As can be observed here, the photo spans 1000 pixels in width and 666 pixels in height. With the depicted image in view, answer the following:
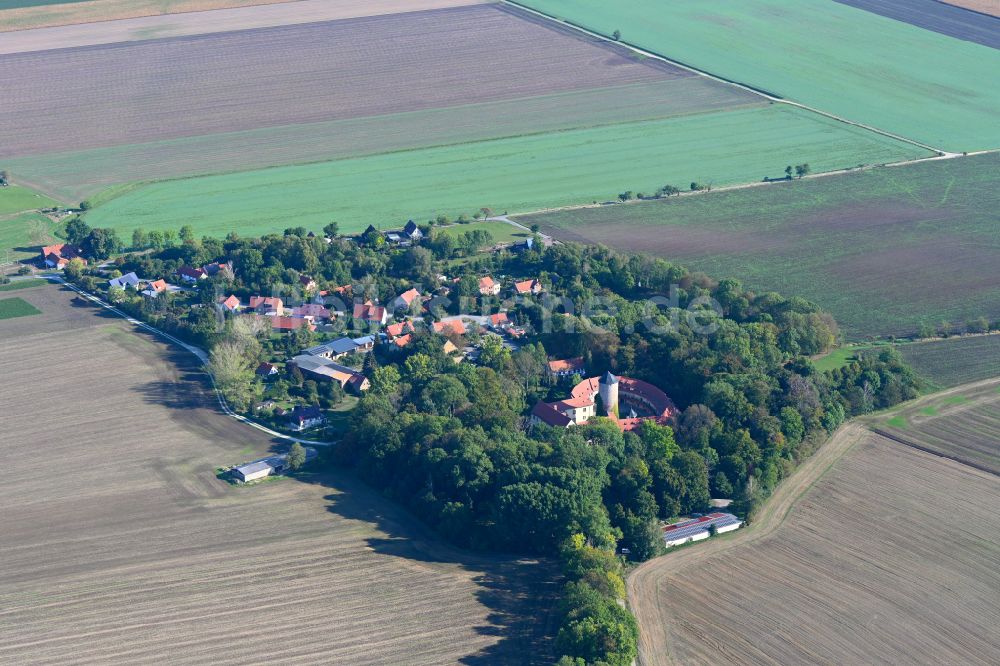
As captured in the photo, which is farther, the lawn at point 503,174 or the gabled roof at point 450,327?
the lawn at point 503,174

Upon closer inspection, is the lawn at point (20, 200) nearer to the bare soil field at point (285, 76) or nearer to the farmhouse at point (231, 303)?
the bare soil field at point (285, 76)

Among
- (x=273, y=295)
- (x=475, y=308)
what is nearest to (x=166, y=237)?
(x=273, y=295)

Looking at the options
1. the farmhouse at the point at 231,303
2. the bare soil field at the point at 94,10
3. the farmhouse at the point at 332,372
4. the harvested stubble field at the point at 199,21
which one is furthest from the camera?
the bare soil field at the point at 94,10

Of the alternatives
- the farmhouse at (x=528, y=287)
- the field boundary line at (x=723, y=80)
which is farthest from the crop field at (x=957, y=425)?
the field boundary line at (x=723, y=80)

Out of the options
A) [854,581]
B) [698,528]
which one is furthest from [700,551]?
[854,581]

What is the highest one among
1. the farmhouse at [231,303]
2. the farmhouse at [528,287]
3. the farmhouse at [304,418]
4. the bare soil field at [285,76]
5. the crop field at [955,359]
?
the bare soil field at [285,76]

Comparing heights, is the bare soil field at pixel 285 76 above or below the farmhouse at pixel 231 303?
above

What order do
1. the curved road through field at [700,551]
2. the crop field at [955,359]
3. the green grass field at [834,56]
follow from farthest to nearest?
the green grass field at [834,56] → the crop field at [955,359] → the curved road through field at [700,551]
